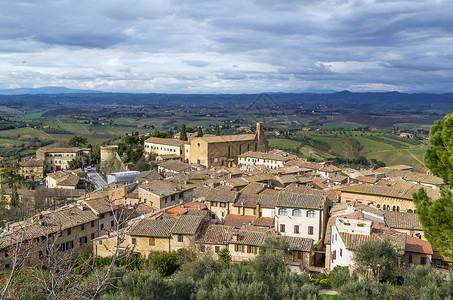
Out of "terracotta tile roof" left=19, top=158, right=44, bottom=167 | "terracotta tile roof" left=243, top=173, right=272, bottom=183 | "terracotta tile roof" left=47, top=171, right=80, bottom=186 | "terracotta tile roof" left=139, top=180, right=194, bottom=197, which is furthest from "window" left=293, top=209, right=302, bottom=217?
"terracotta tile roof" left=19, top=158, right=44, bottom=167

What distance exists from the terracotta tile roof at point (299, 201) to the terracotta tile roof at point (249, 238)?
136 inches

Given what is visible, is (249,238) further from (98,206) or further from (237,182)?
(237,182)

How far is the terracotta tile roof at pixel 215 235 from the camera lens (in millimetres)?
21859

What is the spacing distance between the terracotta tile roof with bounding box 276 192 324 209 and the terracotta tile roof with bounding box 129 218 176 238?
6781 millimetres

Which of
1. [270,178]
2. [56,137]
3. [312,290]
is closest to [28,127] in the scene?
[56,137]

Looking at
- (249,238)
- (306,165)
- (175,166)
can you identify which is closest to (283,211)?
(249,238)

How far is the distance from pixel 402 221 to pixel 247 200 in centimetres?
1024

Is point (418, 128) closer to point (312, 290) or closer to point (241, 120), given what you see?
point (241, 120)

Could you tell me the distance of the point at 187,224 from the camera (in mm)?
22938

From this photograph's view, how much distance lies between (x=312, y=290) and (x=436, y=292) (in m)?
4.12

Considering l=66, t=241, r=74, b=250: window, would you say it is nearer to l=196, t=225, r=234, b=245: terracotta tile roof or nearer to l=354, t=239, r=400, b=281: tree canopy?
l=196, t=225, r=234, b=245: terracotta tile roof

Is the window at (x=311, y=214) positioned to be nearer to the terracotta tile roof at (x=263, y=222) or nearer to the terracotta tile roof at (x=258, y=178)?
the terracotta tile roof at (x=263, y=222)

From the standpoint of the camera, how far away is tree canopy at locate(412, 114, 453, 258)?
13250 mm

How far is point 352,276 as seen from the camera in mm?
17719
